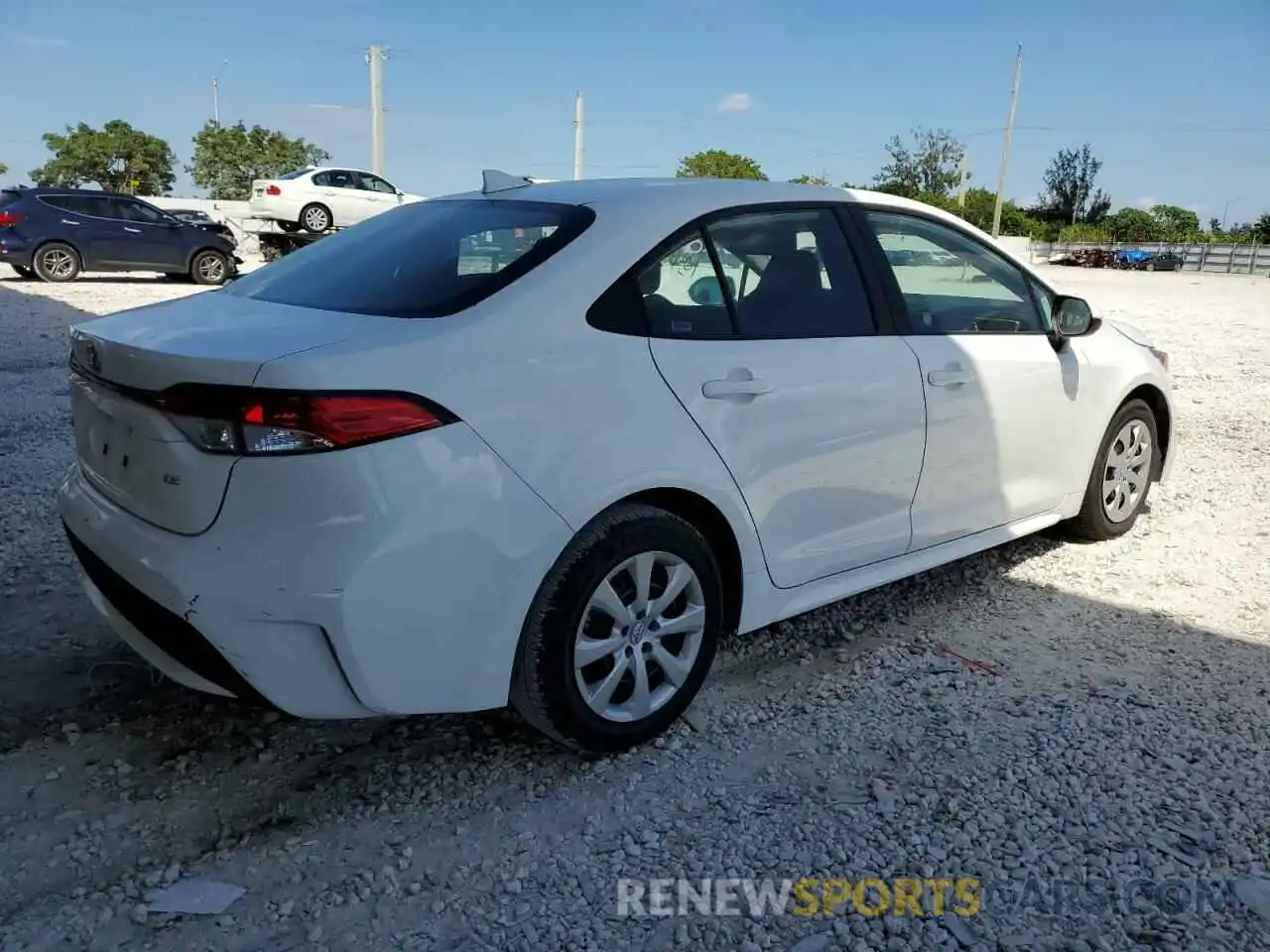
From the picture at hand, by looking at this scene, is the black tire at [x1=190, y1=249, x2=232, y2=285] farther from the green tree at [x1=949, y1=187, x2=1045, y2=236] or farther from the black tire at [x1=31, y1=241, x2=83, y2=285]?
the green tree at [x1=949, y1=187, x2=1045, y2=236]

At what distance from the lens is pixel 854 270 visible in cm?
339

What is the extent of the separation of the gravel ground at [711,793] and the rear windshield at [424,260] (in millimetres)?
1286

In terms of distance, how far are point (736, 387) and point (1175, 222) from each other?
72.9 meters

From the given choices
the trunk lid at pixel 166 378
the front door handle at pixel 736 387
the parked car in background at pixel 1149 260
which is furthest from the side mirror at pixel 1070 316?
the parked car in background at pixel 1149 260

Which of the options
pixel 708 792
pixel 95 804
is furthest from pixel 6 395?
pixel 708 792

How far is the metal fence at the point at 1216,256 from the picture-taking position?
150 feet

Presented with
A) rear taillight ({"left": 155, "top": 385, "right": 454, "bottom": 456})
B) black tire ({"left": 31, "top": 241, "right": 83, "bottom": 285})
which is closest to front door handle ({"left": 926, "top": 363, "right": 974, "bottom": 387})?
rear taillight ({"left": 155, "top": 385, "right": 454, "bottom": 456})

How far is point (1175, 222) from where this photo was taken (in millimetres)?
64875

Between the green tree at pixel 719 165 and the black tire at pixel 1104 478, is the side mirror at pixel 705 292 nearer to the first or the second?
the black tire at pixel 1104 478

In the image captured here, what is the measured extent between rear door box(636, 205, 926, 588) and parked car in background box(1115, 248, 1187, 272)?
158 feet

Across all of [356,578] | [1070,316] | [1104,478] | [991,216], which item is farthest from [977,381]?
[991,216]

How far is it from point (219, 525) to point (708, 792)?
145 centimetres

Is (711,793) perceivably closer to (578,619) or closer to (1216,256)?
(578,619)

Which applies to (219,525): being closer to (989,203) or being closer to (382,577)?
(382,577)
